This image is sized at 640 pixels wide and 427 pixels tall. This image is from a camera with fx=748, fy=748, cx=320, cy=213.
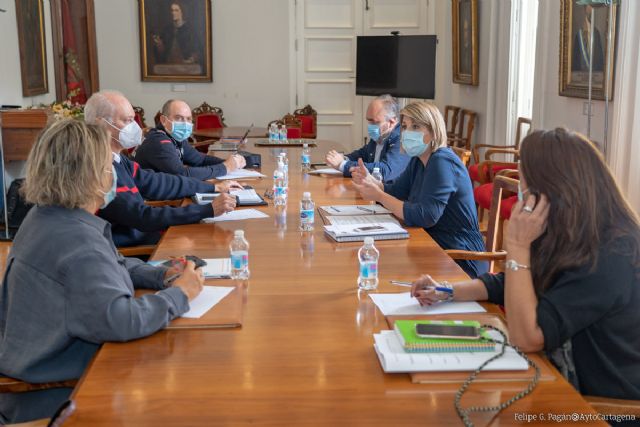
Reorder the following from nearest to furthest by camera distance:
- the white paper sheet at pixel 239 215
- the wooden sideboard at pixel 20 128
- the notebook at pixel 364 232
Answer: the notebook at pixel 364 232, the white paper sheet at pixel 239 215, the wooden sideboard at pixel 20 128

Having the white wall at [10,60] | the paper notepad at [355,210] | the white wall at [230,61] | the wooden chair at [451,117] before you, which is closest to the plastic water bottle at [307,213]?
the paper notepad at [355,210]

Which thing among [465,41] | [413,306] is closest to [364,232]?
[413,306]

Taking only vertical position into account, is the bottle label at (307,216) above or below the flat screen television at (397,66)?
below

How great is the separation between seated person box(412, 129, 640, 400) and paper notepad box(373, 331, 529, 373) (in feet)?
0.32

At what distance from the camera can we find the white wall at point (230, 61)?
10.4m

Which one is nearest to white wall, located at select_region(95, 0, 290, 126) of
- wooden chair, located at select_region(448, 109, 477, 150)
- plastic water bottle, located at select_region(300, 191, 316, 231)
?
wooden chair, located at select_region(448, 109, 477, 150)

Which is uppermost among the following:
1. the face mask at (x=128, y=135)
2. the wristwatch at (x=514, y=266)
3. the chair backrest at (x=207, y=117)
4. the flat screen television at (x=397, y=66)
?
the flat screen television at (x=397, y=66)

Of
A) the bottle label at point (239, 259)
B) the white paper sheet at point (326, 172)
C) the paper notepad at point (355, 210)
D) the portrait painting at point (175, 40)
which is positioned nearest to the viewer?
the bottle label at point (239, 259)

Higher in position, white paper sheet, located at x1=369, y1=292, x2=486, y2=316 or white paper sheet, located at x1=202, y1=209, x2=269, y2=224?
white paper sheet, located at x1=202, y1=209, x2=269, y2=224

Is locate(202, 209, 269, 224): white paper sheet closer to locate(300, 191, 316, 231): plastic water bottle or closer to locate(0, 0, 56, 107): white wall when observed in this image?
locate(300, 191, 316, 231): plastic water bottle

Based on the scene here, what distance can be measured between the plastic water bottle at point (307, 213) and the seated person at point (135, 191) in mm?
Result: 382

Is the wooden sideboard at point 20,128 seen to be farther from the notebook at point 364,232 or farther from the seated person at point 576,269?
the seated person at point 576,269

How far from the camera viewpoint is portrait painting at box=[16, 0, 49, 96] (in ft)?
Answer: 26.0

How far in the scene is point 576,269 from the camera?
1896 millimetres
